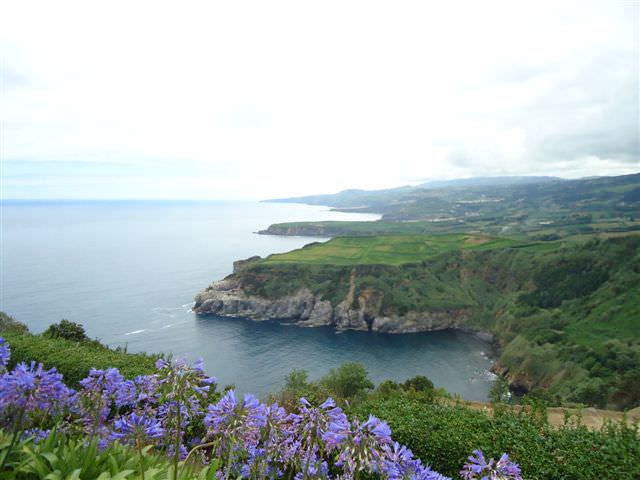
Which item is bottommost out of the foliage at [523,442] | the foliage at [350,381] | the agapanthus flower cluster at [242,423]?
the foliage at [350,381]

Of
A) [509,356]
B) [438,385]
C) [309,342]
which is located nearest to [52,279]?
[309,342]

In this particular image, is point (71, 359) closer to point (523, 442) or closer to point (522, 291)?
point (523, 442)

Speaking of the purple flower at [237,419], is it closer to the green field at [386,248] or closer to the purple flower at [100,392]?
the purple flower at [100,392]

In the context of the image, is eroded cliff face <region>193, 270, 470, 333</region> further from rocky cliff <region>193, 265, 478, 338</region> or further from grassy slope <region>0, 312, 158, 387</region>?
grassy slope <region>0, 312, 158, 387</region>

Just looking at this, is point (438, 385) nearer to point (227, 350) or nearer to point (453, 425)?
point (227, 350)

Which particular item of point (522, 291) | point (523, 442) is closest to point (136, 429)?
point (523, 442)

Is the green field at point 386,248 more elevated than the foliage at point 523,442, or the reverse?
the foliage at point 523,442

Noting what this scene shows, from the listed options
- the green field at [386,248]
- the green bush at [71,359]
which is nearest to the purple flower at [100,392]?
the green bush at [71,359]
